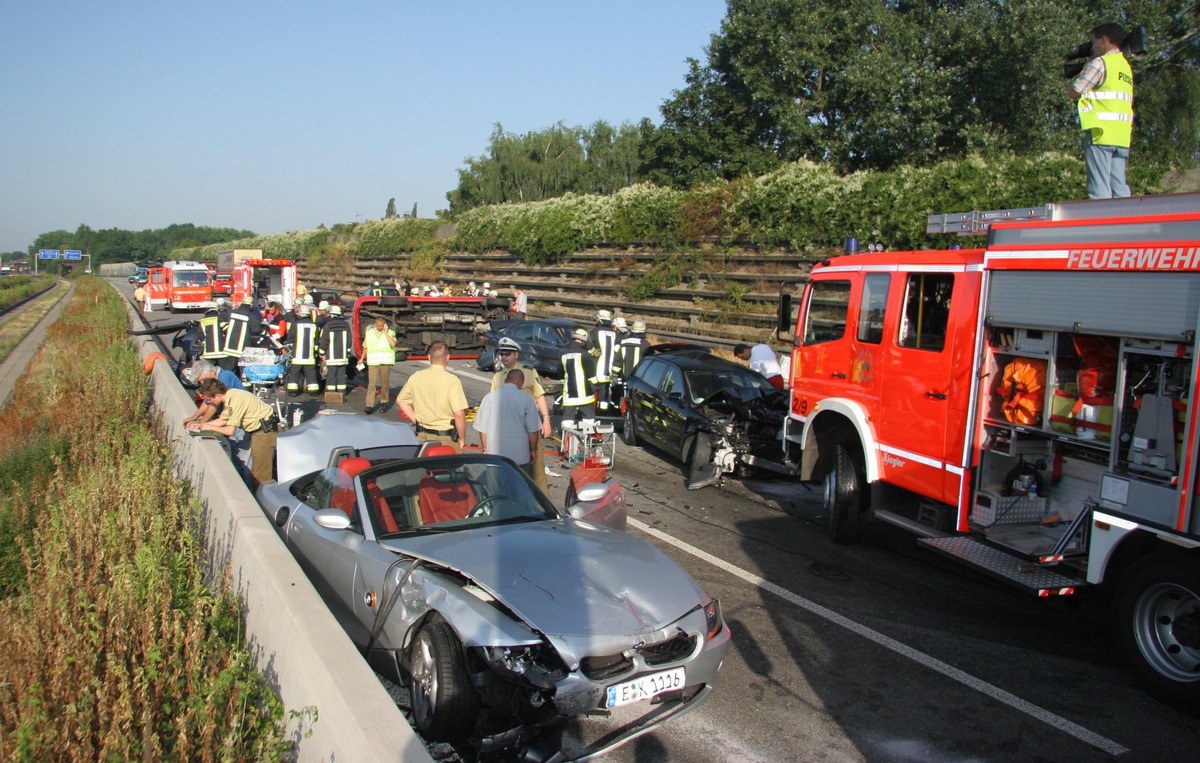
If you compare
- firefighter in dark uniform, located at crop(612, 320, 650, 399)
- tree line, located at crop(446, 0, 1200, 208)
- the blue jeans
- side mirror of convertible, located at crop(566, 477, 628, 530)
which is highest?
tree line, located at crop(446, 0, 1200, 208)

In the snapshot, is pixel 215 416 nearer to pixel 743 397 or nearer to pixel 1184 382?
pixel 743 397

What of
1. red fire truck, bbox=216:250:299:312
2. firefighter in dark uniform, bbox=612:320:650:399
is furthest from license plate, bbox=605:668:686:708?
red fire truck, bbox=216:250:299:312

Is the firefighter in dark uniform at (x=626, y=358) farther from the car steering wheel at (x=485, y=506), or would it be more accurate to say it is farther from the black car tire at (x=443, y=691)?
the black car tire at (x=443, y=691)

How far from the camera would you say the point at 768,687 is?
5.56 meters

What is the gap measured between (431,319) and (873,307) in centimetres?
1674

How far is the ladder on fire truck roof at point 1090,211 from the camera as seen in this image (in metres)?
5.61

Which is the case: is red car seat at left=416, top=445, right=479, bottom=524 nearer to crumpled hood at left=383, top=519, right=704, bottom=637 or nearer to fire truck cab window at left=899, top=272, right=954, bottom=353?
crumpled hood at left=383, top=519, right=704, bottom=637

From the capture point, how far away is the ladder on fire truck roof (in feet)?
18.4

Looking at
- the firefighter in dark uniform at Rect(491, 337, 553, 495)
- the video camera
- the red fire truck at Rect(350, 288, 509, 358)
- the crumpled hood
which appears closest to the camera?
the crumpled hood

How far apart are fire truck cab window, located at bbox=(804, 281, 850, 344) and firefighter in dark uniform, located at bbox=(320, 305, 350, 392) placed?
9922 millimetres

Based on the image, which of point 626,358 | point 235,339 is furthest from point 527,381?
point 235,339

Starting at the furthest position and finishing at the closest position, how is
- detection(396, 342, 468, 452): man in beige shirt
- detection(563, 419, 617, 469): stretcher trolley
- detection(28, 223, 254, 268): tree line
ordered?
detection(28, 223, 254, 268): tree line, detection(563, 419, 617, 469): stretcher trolley, detection(396, 342, 468, 452): man in beige shirt

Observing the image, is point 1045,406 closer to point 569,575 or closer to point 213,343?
point 569,575

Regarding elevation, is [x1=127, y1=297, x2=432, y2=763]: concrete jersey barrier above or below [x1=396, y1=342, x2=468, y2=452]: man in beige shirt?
below
